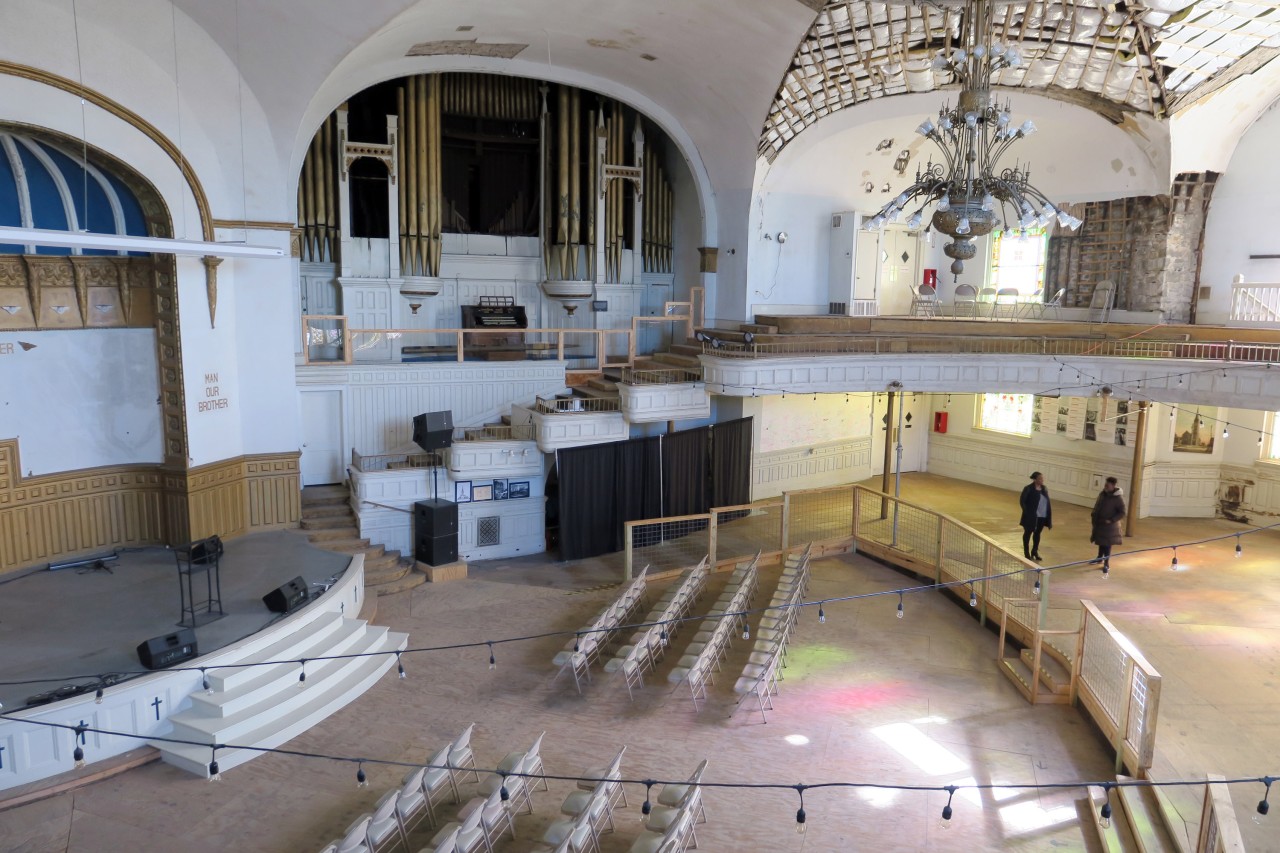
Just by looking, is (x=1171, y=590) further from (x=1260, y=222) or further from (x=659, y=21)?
(x=659, y=21)

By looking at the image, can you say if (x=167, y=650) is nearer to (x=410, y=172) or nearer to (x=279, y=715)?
(x=279, y=715)

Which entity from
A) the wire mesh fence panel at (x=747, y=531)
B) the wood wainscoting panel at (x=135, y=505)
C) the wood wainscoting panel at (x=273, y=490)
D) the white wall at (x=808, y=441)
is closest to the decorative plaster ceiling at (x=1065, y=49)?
the white wall at (x=808, y=441)

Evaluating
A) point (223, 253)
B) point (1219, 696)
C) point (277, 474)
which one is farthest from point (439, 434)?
point (1219, 696)

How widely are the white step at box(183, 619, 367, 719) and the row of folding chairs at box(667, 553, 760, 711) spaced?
12.0 ft

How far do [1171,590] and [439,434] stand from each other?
10.6 metres

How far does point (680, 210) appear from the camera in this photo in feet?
63.7

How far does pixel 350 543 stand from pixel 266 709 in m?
4.37

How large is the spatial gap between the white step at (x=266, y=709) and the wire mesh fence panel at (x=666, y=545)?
4825 millimetres

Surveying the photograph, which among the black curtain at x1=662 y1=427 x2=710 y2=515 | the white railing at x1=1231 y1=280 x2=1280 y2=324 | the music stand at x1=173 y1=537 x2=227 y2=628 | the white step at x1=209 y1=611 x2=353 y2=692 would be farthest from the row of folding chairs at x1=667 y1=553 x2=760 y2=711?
the white railing at x1=1231 y1=280 x2=1280 y2=324

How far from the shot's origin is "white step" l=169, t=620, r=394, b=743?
27.1 feet

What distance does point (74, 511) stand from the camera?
11523 millimetres

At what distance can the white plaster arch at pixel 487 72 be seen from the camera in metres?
13.4

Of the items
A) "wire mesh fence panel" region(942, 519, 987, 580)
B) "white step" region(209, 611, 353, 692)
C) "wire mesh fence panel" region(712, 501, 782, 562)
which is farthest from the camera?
"wire mesh fence panel" region(712, 501, 782, 562)

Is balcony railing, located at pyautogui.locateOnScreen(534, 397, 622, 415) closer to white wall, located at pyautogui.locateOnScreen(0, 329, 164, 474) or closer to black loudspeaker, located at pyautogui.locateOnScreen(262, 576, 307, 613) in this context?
black loudspeaker, located at pyautogui.locateOnScreen(262, 576, 307, 613)
